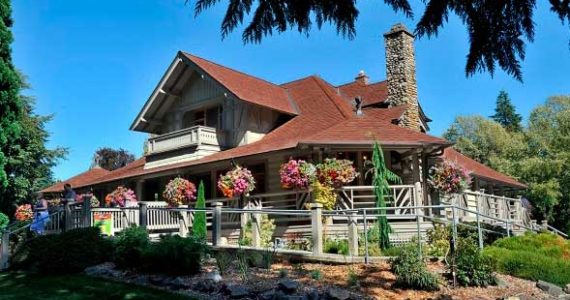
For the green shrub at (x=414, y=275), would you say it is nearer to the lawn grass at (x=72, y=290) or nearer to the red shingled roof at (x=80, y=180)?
the lawn grass at (x=72, y=290)

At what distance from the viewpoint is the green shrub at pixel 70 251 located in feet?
38.8

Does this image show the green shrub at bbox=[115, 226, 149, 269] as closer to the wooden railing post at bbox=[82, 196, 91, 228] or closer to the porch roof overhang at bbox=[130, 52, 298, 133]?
the wooden railing post at bbox=[82, 196, 91, 228]

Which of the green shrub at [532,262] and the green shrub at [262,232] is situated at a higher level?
the green shrub at [262,232]

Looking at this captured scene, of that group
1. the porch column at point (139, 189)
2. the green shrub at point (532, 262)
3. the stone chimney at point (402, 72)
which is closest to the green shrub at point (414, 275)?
the green shrub at point (532, 262)

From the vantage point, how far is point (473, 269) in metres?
10.5

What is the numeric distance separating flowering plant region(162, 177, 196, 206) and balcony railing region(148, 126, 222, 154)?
206 cm

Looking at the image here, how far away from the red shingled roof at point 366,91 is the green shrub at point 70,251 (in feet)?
44.9

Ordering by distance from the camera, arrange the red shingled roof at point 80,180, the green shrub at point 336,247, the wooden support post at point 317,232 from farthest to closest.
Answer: the red shingled roof at point 80,180 < the green shrub at point 336,247 < the wooden support post at point 317,232

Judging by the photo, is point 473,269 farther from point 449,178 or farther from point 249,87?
point 249,87

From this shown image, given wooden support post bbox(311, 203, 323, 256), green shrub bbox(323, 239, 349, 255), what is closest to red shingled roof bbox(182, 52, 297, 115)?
green shrub bbox(323, 239, 349, 255)

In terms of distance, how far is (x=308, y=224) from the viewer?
16938mm

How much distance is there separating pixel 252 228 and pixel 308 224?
279 centimetres

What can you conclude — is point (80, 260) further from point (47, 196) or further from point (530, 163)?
point (530, 163)

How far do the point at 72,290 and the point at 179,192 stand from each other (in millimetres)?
9708
